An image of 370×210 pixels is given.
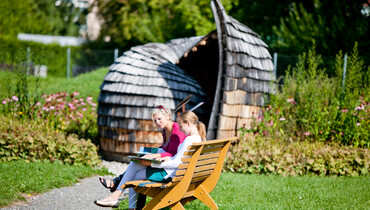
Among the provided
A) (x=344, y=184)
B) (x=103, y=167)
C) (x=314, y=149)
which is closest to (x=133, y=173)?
(x=103, y=167)

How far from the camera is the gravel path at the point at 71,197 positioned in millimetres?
4770

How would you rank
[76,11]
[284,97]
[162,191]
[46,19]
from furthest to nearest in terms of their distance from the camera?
[76,11] < [46,19] < [284,97] < [162,191]

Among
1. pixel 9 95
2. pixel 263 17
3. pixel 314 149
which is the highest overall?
pixel 263 17

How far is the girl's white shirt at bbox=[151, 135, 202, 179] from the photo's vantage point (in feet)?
13.2

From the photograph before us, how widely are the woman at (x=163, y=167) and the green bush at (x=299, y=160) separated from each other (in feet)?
8.93

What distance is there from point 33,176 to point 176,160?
2830 millimetres

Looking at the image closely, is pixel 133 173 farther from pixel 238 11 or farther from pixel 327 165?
pixel 238 11

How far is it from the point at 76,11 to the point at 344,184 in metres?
39.1

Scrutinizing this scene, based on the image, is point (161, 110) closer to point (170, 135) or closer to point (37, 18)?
point (170, 135)

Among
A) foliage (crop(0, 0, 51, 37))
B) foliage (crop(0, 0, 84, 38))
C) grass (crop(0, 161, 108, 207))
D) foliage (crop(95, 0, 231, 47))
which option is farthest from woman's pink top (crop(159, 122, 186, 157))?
foliage (crop(0, 0, 51, 37))

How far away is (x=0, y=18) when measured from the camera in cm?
2722

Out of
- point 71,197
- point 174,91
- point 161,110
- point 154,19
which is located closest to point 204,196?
point 161,110

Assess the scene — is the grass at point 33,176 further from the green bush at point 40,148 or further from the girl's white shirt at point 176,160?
the girl's white shirt at point 176,160

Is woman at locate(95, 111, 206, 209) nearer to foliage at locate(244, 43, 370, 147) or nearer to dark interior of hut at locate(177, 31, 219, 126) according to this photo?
foliage at locate(244, 43, 370, 147)
